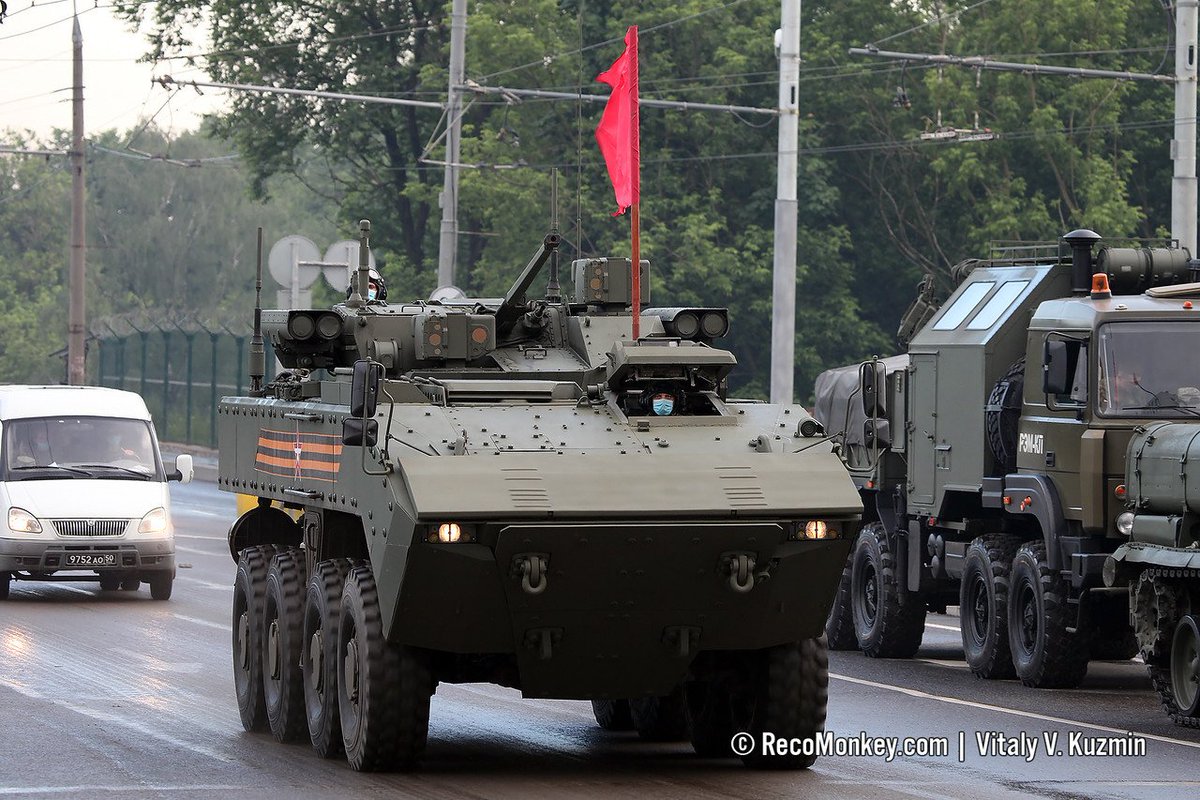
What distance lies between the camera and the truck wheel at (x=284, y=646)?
539 inches

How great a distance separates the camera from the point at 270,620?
14.3 metres

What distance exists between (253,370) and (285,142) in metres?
41.5

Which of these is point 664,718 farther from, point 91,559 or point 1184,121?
point 1184,121

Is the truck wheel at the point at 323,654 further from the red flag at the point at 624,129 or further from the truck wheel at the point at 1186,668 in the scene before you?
the truck wheel at the point at 1186,668

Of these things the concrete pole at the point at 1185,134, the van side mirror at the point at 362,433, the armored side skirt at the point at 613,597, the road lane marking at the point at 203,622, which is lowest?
the road lane marking at the point at 203,622

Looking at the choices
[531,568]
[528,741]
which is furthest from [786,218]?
[531,568]

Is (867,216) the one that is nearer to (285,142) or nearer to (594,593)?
(285,142)

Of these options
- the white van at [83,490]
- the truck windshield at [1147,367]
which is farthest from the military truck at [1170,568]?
the white van at [83,490]

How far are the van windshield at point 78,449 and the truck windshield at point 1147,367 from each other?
11.1m

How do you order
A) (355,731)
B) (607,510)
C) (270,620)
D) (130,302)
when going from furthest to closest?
(130,302), (270,620), (355,731), (607,510)

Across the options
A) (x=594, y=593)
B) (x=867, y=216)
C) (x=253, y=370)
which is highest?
A: (x=867, y=216)

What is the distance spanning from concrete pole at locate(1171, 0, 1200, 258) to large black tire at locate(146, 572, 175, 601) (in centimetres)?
1236

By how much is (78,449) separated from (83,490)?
3.00 ft

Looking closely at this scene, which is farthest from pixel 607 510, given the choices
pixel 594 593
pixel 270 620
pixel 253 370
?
pixel 253 370
